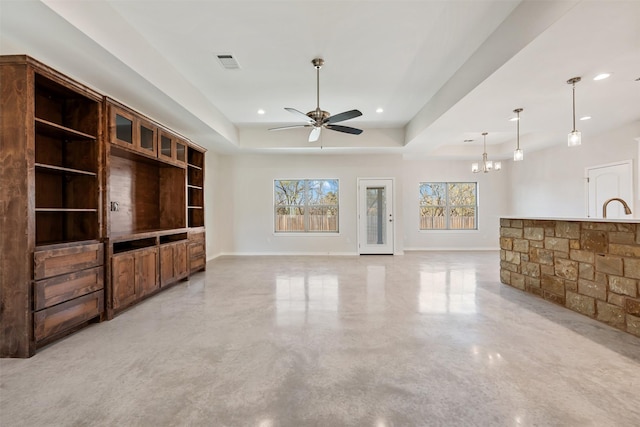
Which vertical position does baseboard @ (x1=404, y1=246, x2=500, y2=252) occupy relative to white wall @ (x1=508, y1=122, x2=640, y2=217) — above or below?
below

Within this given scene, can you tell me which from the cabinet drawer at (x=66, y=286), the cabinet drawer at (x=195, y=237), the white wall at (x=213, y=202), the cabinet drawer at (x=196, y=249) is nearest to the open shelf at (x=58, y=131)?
the cabinet drawer at (x=66, y=286)

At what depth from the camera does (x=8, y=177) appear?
2.46m

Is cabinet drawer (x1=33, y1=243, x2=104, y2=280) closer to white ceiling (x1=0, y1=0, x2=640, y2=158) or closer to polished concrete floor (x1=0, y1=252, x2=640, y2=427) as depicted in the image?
polished concrete floor (x1=0, y1=252, x2=640, y2=427)

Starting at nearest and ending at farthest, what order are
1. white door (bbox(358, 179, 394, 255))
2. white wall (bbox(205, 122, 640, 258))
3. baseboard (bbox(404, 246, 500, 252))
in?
white wall (bbox(205, 122, 640, 258))
white door (bbox(358, 179, 394, 255))
baseboard (bbox(404, 246, 500, 252))

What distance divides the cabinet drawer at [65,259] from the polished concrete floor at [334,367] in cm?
67

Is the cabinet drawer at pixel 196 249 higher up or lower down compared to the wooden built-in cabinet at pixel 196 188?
lower down

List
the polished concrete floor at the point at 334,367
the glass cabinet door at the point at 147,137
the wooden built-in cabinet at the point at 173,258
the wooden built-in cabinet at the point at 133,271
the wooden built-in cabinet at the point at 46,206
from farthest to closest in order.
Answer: the wooden built-in cabinet at the point at 173,258 < the glass cabinet door at the point at 147,137 < the wooden built-in cabinet at the point at 133,271 < the wooden built-in cabinet at the point at 46,206 < the polished concrete floor at the point at 334,367

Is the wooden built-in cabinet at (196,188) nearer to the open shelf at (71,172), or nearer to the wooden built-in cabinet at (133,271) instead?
the wooden built-in cabinet at (133,271)

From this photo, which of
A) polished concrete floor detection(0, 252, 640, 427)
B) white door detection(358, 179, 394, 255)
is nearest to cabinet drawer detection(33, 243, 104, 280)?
polished concrete floor detection(0, 252, 640, 427)

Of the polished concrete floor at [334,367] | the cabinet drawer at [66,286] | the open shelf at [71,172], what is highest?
the open shelf at [71,172]

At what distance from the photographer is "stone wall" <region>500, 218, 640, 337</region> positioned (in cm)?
295

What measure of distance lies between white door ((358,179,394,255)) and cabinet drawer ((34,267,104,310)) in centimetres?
613

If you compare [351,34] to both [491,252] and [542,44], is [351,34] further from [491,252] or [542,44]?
[491,252]

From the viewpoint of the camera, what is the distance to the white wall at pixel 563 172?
567 cm
